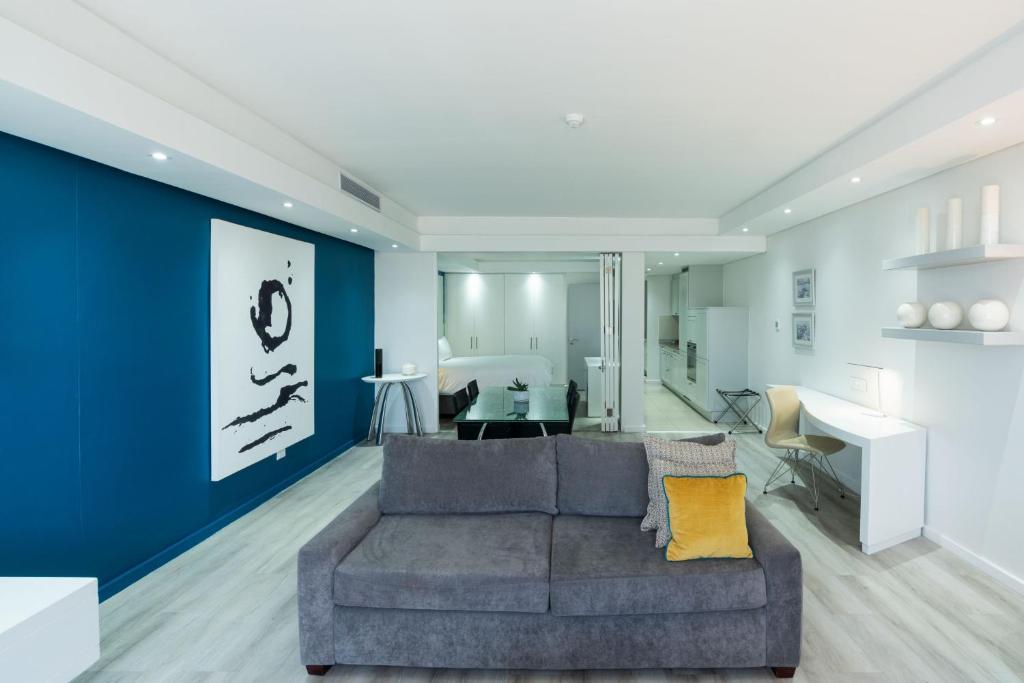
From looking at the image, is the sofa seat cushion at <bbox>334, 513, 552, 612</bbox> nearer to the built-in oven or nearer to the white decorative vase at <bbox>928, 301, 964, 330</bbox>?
the white decorative vase at <bbox>928, 301, 964, 330</bbox>

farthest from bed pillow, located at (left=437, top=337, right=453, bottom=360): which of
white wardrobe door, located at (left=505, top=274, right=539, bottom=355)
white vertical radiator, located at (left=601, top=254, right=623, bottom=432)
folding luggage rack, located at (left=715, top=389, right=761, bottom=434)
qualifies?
folding luggage rack, located at (left=715, top=389, right=761, bottom=434)

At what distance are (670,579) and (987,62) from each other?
264cm

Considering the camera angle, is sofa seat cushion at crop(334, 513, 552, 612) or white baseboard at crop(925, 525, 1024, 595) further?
white baseboard at crop(925, 525, 1024, 595)

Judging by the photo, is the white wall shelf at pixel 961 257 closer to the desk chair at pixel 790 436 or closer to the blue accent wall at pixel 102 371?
the desk chair at pixel 790 436

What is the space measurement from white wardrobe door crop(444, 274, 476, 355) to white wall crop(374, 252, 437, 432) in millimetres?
3090

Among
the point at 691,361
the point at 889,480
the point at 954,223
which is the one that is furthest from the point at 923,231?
the point at 691,361

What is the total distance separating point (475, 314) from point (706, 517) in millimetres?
→ 7526

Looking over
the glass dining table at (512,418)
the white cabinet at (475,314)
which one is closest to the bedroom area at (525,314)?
the white cabinet at (475,314)

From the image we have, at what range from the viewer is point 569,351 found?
31.6 feet

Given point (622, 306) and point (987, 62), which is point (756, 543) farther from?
point (622, 306)

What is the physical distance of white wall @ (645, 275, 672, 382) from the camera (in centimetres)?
1055

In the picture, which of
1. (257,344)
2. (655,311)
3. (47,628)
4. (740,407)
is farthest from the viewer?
(655,311)

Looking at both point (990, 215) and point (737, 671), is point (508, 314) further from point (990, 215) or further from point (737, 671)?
point (737, 671)

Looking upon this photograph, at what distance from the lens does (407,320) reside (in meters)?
6.43
